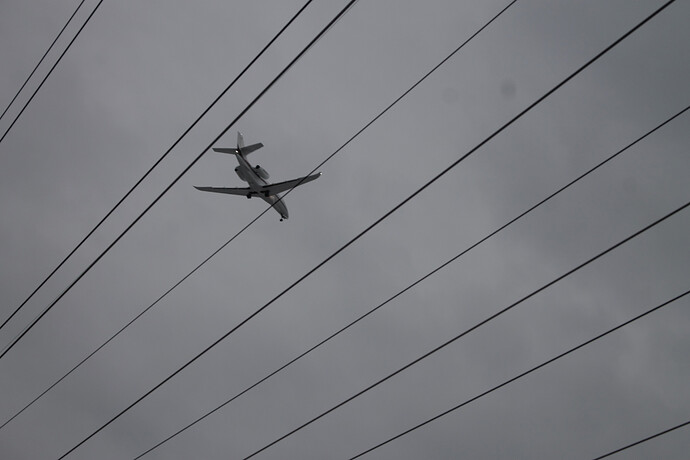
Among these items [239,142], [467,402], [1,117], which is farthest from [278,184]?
[467,402]

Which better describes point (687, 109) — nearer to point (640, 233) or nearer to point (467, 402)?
point (640, 233)

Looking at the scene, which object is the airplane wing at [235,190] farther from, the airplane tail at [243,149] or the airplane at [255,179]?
the airplane tail at [243,149]

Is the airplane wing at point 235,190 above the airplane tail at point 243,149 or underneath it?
underneath

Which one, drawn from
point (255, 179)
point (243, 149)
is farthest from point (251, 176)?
point (243, 149)

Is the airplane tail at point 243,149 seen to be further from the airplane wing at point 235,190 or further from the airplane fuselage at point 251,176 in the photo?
the airplane wing at point 235,190

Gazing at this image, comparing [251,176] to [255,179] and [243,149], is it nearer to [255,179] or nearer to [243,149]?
[255,179]

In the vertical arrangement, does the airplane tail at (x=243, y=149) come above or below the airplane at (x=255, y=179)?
above

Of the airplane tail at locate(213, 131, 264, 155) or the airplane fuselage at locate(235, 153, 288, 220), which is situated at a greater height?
the airplane tail at locate(213, 131, 264, 155)

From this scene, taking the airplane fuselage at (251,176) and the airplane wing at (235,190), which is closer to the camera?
the airplane fuselage at (251,176)

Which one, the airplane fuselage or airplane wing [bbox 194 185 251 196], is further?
airplane wing [bbox 194 185 251 196]

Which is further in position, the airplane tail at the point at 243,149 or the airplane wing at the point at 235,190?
the airplane wing at the point at 235,190

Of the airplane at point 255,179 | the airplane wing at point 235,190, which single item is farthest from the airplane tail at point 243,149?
the airplane wing at point 235,190

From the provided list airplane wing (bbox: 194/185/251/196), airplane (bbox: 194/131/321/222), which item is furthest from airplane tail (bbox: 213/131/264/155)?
airplane wing (bbox: 194/185/251/196)

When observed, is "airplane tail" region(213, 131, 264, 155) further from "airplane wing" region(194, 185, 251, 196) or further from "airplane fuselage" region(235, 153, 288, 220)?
"airplane wing" region(194, 185, 251, 196)
